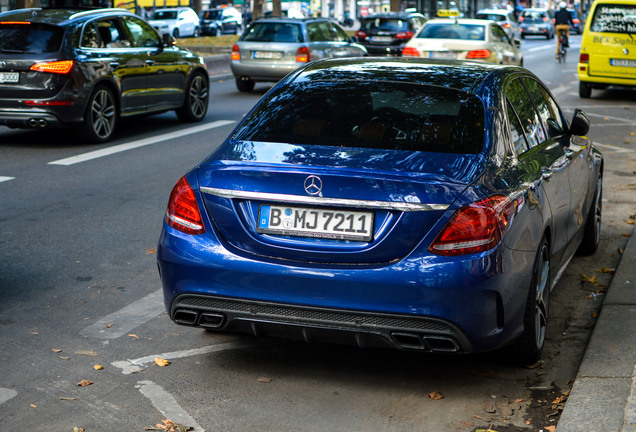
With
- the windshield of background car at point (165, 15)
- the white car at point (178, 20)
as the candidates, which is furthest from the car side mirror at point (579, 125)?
the windshield of background car at point (165, 15)

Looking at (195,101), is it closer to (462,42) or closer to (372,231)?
(462,42)

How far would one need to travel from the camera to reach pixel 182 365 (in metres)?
4.89

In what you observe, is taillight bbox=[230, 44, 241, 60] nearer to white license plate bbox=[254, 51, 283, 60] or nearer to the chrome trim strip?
white license plate bbox=[254, 51, 283, 60]

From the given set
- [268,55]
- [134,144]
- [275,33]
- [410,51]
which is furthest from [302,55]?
[134,144]

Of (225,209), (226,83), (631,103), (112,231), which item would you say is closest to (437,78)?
(225,209)

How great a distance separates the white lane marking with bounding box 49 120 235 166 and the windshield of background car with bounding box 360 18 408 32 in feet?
61.2

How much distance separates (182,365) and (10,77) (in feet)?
26.7

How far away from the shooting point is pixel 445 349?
14.1 feet

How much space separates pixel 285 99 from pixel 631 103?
16037 millimetres

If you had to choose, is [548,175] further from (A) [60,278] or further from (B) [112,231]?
(B) [112,231]

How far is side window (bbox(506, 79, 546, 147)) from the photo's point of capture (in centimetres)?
533

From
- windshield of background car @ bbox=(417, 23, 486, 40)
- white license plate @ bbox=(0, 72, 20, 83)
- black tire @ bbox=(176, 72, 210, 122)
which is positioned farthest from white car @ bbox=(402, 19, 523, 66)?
white license plate @ bbox=(0, 72, 20, 83)

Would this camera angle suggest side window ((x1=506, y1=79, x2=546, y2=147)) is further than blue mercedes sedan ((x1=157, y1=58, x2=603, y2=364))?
Yes

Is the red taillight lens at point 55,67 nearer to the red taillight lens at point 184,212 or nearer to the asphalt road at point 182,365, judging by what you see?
the asphalt road at point 182,365
